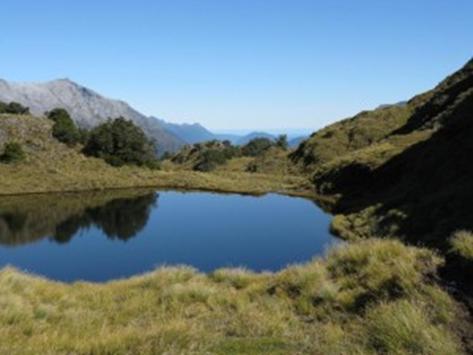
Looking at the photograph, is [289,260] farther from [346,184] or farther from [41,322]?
[346,184]

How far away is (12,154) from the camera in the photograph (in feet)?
262

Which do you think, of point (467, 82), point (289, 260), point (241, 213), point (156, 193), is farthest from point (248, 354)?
point (467, 82)

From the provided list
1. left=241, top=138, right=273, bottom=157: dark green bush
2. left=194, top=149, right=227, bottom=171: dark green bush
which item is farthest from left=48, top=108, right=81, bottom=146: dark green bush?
left=241, top=138, right=273, bottom=157: dark green bush

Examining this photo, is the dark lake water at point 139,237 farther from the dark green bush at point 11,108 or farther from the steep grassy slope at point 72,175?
the dark green bush at point 11,108

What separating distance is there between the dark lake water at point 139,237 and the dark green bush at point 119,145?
25.0 meters

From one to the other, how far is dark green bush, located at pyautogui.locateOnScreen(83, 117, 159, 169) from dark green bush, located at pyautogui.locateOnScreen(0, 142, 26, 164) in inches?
469

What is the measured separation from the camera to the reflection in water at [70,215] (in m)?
45.1

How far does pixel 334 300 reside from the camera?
1185 centimetres

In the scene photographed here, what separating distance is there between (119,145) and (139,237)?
50142mm

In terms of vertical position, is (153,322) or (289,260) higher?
(153,322)

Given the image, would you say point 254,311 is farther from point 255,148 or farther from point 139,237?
point 255,148

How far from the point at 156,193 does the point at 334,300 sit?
64063 millimetres

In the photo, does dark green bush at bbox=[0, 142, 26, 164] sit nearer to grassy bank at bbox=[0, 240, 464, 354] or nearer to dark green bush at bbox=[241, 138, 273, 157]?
grassy bank at bbox=[0, 240, 464, 354]

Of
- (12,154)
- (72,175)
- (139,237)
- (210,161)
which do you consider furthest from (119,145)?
(139,237)
